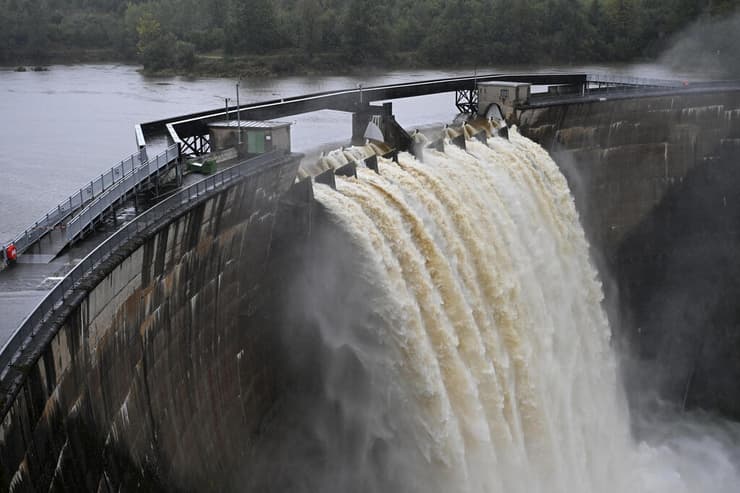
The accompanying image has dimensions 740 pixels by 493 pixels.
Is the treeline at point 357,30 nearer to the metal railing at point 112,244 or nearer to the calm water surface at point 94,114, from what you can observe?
the calm water surface at point 94,114

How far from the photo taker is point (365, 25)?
60938 millimetres

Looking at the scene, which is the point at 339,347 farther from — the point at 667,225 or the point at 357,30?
the point at 357,30

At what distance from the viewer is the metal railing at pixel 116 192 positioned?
57.1ft

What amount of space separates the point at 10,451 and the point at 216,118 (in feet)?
60.3

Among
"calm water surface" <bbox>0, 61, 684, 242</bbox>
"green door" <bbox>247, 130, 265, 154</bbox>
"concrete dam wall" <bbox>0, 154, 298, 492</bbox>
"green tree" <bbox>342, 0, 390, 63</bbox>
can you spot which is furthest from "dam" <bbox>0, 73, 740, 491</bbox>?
"green tree" <bbox>342, 0, 390, 63</bbox>

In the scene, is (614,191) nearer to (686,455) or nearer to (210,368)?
(686,455)

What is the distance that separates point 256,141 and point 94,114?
2280 cm

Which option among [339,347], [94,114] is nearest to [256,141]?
[339,347]

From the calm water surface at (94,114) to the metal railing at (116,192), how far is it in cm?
636

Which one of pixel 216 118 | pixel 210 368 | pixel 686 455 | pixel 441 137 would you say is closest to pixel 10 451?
pixel 210 368

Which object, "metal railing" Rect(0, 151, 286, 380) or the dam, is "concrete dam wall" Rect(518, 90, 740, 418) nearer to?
the dam

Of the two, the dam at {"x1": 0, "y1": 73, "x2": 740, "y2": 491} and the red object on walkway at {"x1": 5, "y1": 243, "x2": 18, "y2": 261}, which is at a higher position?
the red object on walkway at {"x1": 5, "y1": 243, "x2": 18, "y2": 261}

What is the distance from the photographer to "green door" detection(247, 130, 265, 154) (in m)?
23.8

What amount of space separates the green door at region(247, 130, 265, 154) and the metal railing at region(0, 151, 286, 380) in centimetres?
66
